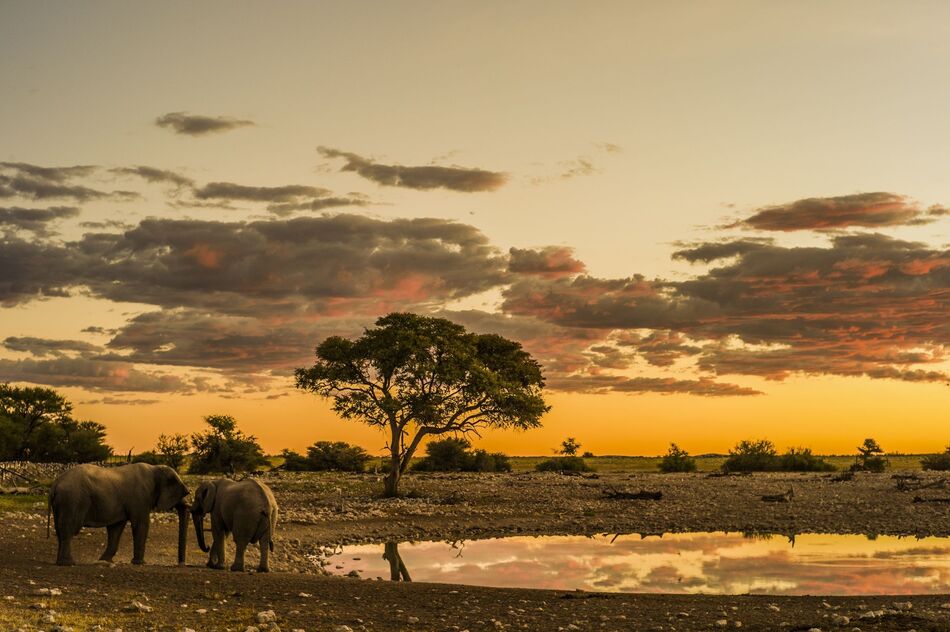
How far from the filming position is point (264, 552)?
21.7m

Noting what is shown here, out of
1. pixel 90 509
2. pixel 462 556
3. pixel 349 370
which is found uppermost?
pixel 349 370

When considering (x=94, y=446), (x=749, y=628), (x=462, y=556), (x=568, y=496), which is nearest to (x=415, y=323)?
(x=568, y=496)

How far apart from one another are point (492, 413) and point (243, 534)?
32.7 metres

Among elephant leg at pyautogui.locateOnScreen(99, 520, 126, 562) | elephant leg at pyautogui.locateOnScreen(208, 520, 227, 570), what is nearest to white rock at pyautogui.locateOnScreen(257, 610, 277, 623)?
elephant leg at pyautogui.locateOnScreen(208, 520, 227, 570)

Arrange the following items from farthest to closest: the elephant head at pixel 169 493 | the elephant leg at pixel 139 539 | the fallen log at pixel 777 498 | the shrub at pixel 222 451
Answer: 1. the shrub at pixel 222 451
2. the fallen log at pixel 777 498
3. the elephant head at pixel 169 493
4. the elephant leg at pixel 139 539

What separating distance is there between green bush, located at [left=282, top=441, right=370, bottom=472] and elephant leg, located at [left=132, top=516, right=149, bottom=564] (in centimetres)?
6321

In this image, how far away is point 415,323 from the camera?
52469 mm

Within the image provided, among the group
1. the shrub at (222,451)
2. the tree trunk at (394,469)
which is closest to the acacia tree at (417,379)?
the tree trunk at (394,469)

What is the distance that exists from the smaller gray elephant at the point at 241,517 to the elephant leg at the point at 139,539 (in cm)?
145

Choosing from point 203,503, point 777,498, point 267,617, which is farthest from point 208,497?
point 777,498

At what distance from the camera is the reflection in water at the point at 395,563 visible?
2442cm

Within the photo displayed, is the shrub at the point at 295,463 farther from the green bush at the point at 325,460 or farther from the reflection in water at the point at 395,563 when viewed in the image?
the reflection in water at the point at 395,563

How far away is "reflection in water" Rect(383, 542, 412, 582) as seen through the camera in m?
24.4

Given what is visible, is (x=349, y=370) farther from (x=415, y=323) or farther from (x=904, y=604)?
(x=904, y=604)
